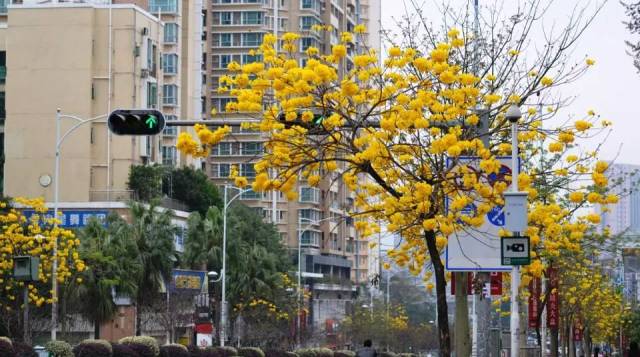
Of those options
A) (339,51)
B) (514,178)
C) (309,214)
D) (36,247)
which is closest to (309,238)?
(309,214)

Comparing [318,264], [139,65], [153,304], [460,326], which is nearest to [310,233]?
[318,264]

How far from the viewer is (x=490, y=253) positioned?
70.2ft

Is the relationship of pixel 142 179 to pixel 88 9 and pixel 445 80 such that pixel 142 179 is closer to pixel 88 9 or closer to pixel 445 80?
pixel 88 9

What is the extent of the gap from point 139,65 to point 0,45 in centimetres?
869

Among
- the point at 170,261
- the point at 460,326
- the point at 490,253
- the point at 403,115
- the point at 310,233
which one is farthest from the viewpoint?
the point at 310,233

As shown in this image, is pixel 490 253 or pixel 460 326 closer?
pixel 490 253

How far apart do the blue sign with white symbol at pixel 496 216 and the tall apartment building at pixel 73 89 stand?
51.7 metres

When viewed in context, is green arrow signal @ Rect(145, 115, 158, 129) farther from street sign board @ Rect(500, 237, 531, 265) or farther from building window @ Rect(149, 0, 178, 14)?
building window @ Rect(149, 0, 178, 14)

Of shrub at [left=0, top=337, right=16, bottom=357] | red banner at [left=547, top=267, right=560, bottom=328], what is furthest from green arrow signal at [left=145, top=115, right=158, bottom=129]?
red banner at [left=547, top=267, right=560, bottom=328]

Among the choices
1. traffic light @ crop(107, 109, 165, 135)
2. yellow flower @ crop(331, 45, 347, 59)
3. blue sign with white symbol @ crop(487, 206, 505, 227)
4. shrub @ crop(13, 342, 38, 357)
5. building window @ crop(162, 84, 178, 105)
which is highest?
building window @ crop(162, 84, 178, 105)

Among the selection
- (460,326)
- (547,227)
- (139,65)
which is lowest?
(460,326)

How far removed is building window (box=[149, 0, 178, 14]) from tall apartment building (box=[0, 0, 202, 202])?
11647mm

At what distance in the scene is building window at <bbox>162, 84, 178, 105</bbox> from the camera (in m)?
83.1

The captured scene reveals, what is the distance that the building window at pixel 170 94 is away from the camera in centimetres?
8309
